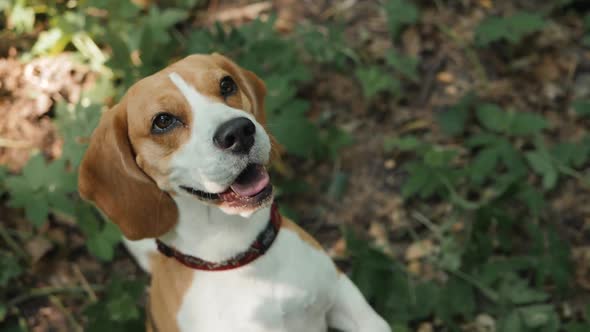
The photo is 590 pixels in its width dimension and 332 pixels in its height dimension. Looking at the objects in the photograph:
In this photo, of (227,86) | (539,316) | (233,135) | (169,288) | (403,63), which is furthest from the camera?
(403,63)

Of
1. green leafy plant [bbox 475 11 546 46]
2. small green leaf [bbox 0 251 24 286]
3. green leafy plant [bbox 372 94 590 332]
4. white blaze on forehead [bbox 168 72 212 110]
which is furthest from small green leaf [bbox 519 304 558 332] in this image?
small green leaf [bbox 0 251 24 286]

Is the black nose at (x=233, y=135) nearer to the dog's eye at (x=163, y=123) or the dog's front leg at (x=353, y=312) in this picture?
the dog's eye at (x=163, y=123)

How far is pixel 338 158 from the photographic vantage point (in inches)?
168

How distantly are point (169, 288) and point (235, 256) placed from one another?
13.0 inches

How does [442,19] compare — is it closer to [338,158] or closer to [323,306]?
[338,158]

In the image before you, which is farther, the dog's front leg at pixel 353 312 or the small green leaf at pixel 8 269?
the small green leaf at pixel 8 269

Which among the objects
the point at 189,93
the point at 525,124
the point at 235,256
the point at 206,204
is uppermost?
the point at 189,93

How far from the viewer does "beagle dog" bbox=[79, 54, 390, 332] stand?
7.48ft

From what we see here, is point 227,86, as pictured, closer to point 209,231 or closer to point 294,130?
point 209,231

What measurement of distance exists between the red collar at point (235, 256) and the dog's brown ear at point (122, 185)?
0.53ft

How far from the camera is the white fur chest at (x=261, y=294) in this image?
2.58 m

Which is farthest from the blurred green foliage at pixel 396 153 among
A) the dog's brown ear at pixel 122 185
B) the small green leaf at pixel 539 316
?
the dog's brown ear at pixel 122 185

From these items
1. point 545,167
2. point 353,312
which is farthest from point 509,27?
point 353,312

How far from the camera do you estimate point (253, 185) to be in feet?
7.69
